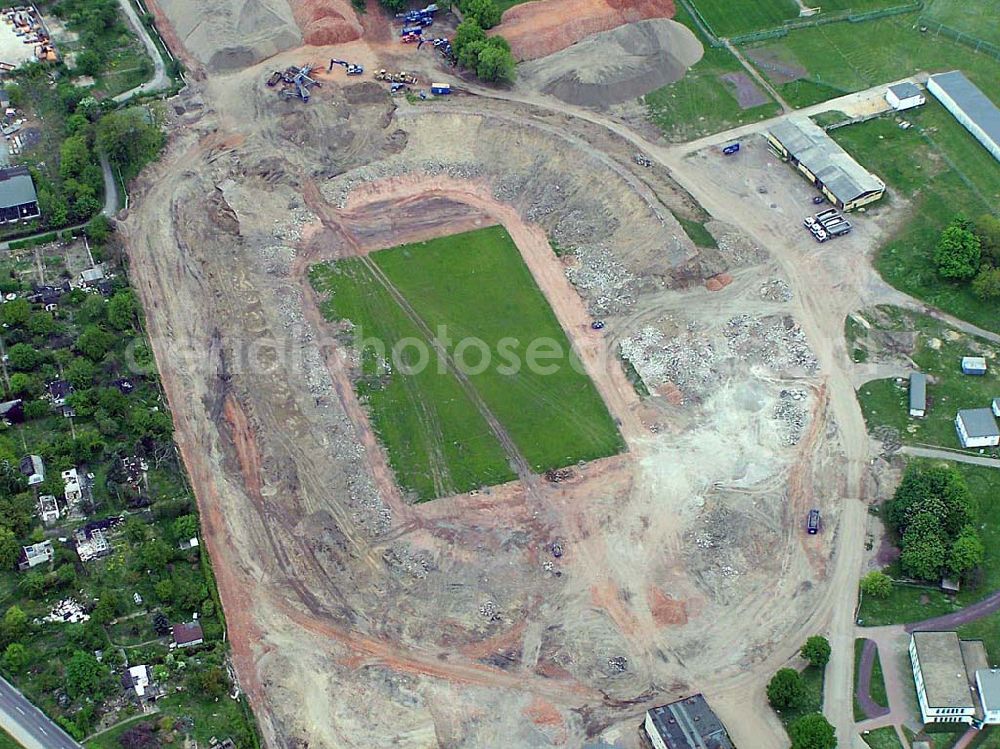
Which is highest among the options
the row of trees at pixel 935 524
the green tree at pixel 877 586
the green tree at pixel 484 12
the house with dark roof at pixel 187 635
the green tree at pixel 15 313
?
the green tree at pixel 484 12

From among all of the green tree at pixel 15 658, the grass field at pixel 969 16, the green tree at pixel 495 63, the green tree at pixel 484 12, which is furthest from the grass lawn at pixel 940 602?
the green tree at pixel 484 12

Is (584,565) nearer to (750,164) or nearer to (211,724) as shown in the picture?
(211,724)

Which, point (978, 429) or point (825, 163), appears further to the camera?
point (825, 163)

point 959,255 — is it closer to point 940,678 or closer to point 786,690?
point 940,678

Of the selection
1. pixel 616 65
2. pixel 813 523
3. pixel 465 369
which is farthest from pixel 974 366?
pixel 616 65

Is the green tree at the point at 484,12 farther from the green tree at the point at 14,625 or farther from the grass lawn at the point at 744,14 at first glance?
the green tree at the point at 14,625

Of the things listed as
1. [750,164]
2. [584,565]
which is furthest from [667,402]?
[750,164]
